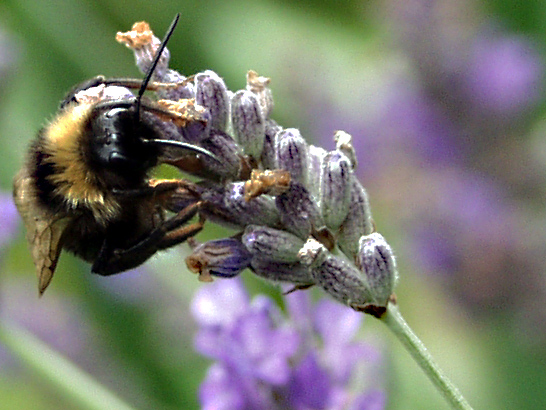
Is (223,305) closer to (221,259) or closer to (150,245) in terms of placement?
(150,245)

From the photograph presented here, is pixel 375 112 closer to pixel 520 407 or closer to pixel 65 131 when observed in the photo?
pixel 520 407

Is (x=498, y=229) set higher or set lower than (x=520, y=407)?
higher

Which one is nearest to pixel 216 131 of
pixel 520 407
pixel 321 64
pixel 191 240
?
pixel 191 240

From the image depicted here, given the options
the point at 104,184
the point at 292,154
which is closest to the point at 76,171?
the point at 104,184

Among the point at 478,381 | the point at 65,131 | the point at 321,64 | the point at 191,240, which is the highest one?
the point at 65,131

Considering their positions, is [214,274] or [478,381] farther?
[478,381]

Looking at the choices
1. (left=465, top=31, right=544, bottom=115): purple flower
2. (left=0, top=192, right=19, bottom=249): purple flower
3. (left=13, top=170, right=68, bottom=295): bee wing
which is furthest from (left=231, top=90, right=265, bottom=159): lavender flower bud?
(left=465, top=31, right=544, bottom=115): purple flower

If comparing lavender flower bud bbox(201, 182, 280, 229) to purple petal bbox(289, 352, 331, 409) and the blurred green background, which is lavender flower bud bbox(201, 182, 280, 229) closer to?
purple petal bbox(289, 352, 331, 409)
